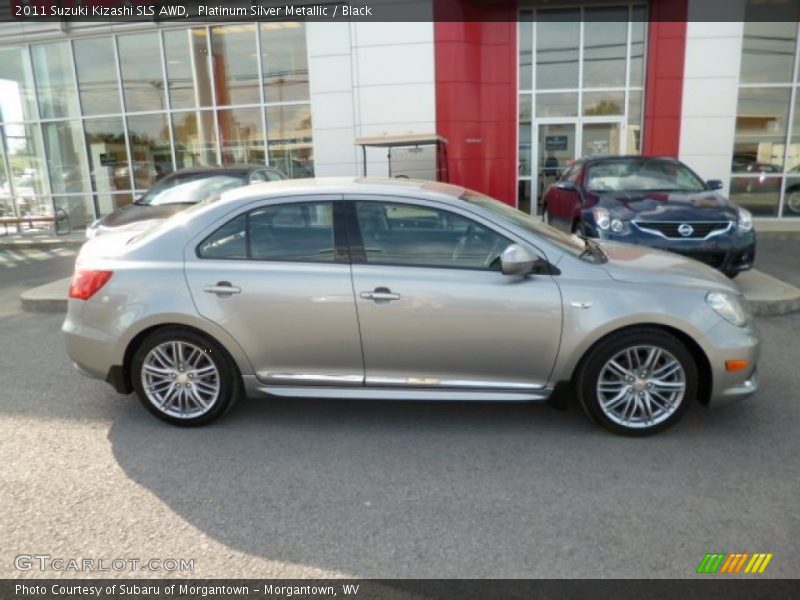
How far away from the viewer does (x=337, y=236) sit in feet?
12.7

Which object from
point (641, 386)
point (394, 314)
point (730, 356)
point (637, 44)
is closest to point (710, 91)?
point (637, 44)

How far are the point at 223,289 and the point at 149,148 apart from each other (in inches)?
539

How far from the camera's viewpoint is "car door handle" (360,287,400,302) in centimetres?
373

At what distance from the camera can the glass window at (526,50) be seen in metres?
13.7

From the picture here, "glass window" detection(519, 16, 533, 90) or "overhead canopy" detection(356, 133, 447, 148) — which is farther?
"glass window" detection(519, 16, 533, 90)

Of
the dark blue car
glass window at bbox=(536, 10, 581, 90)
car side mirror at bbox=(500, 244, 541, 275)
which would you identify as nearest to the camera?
car side mirror at bbox=(500, 244, 541, 275)

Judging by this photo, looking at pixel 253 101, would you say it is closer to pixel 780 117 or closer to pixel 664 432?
pixel 780 117

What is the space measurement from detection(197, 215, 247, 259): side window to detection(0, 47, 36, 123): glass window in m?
15.7

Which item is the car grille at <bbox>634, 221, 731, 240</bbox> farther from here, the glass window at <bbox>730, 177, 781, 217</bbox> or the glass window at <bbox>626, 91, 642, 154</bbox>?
the glass window at <bbox>730, 177, 781, 217</bbox>

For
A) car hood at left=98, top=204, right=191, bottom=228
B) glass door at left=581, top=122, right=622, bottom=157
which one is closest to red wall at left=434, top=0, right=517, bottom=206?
glass door at left=581, top=122, right=622, bottom=157

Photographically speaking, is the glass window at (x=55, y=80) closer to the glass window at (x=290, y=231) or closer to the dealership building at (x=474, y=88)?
the dealership building at (x=474, y=88)

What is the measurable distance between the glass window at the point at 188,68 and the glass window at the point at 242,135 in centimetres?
67

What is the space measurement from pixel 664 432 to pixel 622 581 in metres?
1.56

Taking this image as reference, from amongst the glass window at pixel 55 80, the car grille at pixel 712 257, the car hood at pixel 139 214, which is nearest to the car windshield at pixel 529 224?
the car grille at pixel 712 257
